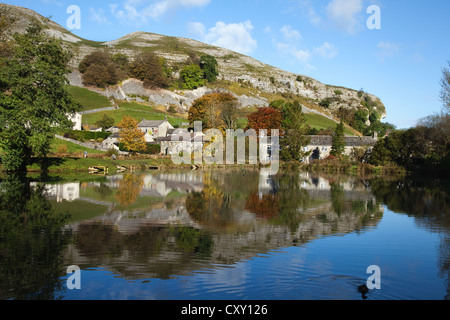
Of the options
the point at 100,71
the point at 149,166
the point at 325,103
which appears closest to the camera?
the point at 149,166

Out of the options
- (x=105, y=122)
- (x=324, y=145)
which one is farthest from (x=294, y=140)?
(x=105, y=122)

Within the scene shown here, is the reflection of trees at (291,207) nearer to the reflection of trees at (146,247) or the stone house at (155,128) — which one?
the reflection of trees at (146,247)

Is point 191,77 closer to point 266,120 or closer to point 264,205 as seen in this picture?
point 266,120

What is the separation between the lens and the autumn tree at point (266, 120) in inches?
2874

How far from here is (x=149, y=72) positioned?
112250mm

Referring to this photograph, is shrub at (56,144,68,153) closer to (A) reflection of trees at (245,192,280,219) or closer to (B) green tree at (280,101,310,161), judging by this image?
(A) reflection of trees at (245,192,280,219)

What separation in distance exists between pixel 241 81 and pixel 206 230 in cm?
13843

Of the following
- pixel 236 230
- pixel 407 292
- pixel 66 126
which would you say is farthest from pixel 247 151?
pixel 407 292

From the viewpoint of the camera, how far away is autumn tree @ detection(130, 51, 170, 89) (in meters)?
112

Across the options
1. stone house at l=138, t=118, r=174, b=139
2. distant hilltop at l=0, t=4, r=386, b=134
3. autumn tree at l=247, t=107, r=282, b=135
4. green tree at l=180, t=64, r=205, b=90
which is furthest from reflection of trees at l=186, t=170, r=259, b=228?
green tree at l=180, t=64, r=205, b=90

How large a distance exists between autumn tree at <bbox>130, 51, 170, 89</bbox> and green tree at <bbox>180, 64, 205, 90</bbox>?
6819 mm

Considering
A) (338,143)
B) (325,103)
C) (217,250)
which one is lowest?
(217,250)

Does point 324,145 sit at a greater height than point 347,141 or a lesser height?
lesser
